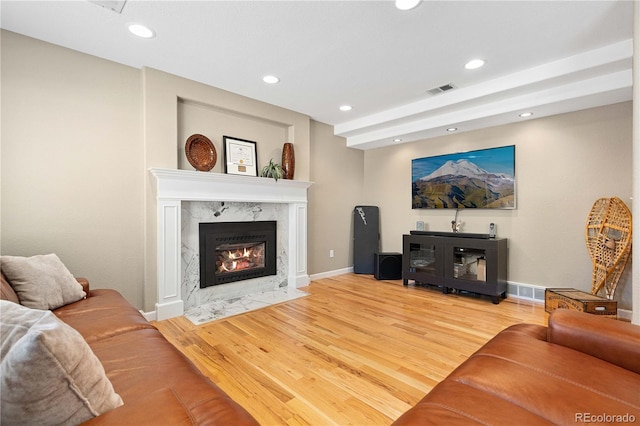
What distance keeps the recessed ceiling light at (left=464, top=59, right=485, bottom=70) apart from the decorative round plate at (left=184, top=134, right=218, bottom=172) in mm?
2857

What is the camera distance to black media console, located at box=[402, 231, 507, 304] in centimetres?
359

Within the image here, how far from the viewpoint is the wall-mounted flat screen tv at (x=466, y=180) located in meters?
3.86

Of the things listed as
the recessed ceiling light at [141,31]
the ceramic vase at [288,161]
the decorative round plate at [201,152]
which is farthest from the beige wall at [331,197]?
the recessed ceiling light at [141,31]

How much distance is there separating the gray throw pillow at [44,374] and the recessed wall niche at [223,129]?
2.84 metres

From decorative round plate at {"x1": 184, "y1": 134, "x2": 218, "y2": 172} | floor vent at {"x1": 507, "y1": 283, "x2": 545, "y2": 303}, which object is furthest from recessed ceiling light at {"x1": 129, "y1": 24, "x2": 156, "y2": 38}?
floor vent at {"x1": 507, "y1": 283, "x2": 545, "y2": 303}

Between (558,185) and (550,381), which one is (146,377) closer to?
(550,381)

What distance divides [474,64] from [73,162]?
3.88 m

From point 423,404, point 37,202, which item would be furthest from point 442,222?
point 37,202

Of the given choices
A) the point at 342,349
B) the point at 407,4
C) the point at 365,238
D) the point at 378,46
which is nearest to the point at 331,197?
the point at 365,238

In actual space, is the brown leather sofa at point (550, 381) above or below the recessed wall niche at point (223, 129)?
below

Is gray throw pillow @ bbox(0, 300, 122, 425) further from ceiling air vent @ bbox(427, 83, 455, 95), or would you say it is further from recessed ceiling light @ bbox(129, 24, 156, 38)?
ceiling air vent @ bbox(427, 83, 455, 95)

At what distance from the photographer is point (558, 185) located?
3.50 m

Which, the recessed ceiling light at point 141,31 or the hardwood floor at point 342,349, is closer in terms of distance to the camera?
the hardwood floor at point 342,349

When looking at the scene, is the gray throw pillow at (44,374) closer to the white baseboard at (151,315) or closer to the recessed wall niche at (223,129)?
the white baseboard at (151,315)
